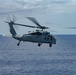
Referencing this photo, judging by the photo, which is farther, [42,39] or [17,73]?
[17,73]

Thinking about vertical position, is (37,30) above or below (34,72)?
above

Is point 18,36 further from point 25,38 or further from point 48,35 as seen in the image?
point 48,35

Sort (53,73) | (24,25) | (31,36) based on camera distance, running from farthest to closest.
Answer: (53,73)
(31,36)
(24,25)

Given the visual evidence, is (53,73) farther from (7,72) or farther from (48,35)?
(48,35)

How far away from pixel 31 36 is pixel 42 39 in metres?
1.84

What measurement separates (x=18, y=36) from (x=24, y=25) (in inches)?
244

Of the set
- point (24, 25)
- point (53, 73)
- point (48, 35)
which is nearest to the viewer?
point (24, 25)

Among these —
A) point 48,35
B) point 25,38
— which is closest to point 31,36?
point 25,38

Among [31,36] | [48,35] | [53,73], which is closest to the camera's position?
[31,36]

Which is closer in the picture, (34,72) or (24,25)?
(24,25)

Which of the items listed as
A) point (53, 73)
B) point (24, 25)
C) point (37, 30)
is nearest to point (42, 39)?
point (37, 30)

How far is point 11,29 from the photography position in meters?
49.5

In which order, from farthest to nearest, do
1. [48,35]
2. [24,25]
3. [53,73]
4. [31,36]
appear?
[53,73]
[48,35]
[31,36]
[24,25]

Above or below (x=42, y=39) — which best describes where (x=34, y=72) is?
below
